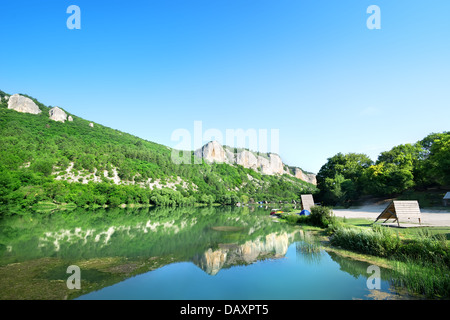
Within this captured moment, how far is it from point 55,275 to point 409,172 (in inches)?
1959


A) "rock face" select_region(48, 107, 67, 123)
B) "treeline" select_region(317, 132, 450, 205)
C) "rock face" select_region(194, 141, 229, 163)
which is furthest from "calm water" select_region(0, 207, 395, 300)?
"rock face" select_region(194, 141, 229, 163)

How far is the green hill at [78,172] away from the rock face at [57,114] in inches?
124

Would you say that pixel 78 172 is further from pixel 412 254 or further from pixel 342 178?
pixel 412 254

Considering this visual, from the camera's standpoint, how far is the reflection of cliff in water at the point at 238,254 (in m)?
11.2

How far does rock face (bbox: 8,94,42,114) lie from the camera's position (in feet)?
323

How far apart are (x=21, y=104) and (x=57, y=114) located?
13449 millimetres

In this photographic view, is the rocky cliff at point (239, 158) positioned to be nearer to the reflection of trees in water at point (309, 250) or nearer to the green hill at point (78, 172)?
the green hill at point (78, 172)

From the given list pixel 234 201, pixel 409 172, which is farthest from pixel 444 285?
pixel 234 201

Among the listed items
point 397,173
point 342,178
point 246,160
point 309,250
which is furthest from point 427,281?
point 246,160

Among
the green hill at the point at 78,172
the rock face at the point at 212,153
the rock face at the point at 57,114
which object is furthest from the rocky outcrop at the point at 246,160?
the rock face at the point at 57,114

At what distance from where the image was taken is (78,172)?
212 feet

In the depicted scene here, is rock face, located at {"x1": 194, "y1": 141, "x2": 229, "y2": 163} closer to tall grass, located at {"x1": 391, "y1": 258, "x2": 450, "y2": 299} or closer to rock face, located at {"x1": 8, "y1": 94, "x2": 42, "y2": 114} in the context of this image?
rock face, located at {"x1": 8, "y1": 94, "x2": 42, "y2": 114}
